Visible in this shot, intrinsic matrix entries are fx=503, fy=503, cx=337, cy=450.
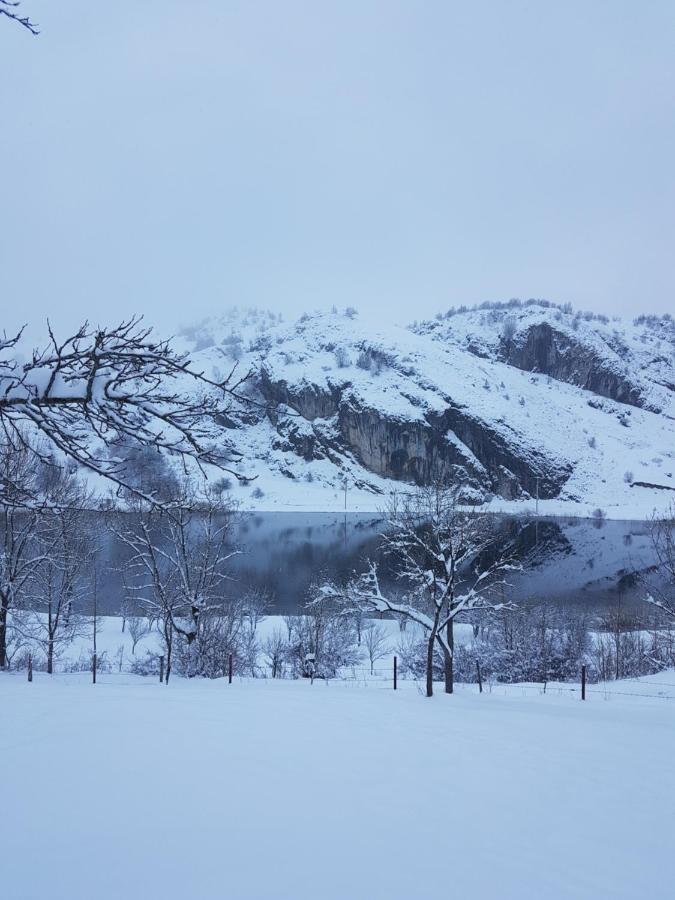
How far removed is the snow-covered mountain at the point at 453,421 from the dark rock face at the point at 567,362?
0.35 m

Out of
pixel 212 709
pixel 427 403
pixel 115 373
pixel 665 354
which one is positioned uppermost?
pixel 665 354

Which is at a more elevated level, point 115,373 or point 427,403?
point 427,403

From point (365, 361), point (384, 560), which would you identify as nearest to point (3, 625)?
point (384, 560)

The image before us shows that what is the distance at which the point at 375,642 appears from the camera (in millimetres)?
30781

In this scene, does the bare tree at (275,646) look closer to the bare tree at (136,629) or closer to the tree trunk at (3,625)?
the bare tree at (136,629)

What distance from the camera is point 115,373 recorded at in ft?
12.9

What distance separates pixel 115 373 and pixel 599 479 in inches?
4960

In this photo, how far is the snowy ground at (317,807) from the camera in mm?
3350

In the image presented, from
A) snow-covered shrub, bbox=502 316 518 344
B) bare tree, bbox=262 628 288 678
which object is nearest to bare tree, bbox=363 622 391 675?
bare tree, bbox=262 628 288 678

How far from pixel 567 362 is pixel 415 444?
77.2 meters

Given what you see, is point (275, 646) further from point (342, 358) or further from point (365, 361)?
point (342, 358)

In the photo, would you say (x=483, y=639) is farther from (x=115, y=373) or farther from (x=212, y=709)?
(x=115, y=373)

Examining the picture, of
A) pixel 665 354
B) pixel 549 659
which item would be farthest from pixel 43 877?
pixel 665 354

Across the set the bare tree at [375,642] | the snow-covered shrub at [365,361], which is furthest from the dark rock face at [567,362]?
the bare tree at [375,642]
